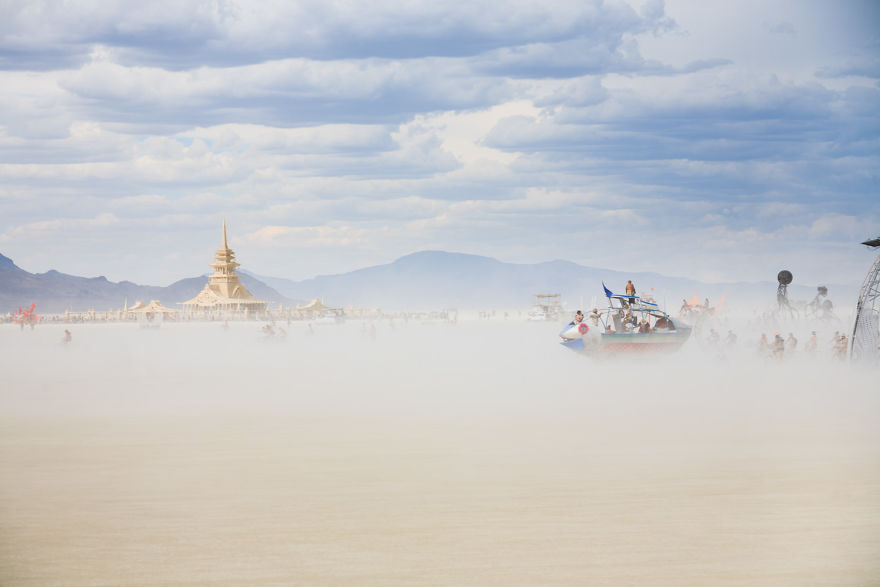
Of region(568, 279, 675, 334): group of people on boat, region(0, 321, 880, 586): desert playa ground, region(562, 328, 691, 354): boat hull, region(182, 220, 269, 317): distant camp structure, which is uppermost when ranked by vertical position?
region(182, 220, 269, 317): distant camp structure

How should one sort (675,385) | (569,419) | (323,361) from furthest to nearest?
(323,361) → (675,385) → (569,419)

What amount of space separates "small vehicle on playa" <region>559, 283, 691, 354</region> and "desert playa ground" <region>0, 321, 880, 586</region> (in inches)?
285

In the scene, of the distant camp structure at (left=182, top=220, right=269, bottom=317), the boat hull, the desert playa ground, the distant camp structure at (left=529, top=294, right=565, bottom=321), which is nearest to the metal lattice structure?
the desert playa ground

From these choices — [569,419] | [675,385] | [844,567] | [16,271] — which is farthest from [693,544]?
[16,271]

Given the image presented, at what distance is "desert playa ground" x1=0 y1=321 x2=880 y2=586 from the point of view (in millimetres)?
7125

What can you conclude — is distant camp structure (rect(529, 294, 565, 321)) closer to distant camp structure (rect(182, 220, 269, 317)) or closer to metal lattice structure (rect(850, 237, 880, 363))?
distant camp structure (rect(182, 220, 269, 317))

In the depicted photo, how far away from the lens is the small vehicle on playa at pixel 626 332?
2753cm

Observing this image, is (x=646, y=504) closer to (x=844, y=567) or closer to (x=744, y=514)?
(x=744, y=514)

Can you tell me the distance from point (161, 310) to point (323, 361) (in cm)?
6400

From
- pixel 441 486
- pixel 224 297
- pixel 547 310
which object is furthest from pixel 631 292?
pixel 224 297

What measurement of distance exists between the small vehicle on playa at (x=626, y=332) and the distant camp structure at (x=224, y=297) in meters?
67.9

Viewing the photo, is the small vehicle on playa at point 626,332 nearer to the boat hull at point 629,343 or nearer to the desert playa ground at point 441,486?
the boat hull at point 629,343

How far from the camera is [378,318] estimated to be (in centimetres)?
9894

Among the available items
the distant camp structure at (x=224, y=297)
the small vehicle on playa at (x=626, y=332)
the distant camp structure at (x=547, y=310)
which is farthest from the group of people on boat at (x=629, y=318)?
the distant camp structure at (x=224, y=297)
